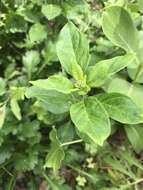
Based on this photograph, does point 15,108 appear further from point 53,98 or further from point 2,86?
point 53,98

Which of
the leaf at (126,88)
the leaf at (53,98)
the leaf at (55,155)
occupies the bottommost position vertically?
the leaf at (55,155)

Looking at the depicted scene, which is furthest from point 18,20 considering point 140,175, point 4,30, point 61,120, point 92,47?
point 140,175

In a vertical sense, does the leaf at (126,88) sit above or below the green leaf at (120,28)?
below

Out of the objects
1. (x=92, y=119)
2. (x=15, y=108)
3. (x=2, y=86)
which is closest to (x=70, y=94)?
(x=92, y=119)

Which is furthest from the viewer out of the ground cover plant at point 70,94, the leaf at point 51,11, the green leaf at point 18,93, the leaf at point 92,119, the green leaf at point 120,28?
the leaf at point 51,11

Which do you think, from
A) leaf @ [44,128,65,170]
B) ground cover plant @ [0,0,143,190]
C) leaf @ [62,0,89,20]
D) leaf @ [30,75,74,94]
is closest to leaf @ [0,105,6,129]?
ground cover plant @ [0,0,143,190]

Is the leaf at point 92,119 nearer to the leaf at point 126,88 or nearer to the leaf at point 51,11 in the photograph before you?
the leaf at point 126,88

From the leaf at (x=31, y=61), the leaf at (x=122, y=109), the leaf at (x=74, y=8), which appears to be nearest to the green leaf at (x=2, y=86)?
the leaf at (x=31, y=61)
